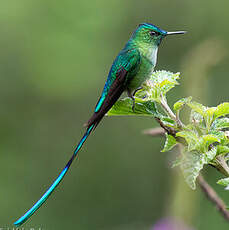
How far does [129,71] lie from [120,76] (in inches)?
3.2

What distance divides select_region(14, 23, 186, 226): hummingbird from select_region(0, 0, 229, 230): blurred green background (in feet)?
10.8

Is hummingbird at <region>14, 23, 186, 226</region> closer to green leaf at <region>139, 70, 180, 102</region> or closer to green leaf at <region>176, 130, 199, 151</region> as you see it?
green leaf at <region>139, 70, 180, 102</region>

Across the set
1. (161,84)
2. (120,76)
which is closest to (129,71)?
(120,76)

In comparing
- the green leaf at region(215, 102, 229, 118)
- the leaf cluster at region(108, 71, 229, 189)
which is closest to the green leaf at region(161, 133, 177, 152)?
the leaf cluster at region(108, 71, 229, 189)

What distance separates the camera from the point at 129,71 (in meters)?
2.64

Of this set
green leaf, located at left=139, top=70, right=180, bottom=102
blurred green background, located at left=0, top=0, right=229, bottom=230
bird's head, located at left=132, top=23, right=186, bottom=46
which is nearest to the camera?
green leaf, located at left=139, top=70, right=180, bottom=102

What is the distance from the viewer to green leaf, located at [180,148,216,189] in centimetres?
142

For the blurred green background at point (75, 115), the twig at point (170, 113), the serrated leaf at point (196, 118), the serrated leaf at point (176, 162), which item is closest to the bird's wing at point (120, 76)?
the twig at point (170, 113)

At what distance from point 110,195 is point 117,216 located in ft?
1.27

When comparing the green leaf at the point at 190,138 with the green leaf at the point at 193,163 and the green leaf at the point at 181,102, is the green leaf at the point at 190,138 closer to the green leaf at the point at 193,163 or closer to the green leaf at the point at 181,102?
→ the green leaf at the point at 193,163

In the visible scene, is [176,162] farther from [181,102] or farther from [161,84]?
[161,84]

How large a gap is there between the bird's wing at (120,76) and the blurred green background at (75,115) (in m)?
3.49

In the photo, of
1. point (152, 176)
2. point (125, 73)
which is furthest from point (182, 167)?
point (152, 176)

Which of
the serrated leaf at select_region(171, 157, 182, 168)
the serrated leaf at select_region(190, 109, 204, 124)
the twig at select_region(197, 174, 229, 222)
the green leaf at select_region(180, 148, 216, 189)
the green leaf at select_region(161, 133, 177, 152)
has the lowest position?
the twig at select_region(197, 174, 229, 222)
